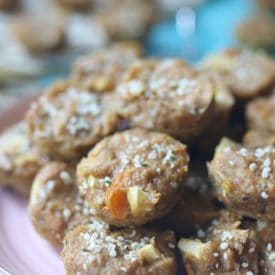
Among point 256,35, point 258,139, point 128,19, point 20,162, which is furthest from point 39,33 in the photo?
point 258,139

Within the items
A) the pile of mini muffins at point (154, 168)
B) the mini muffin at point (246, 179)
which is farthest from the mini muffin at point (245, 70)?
the mini muffin at point (246, 179)

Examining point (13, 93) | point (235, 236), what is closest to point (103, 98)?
point (235, 236)

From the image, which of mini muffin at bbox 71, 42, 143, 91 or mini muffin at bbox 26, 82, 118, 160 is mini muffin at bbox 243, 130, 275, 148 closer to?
mini muffin at bbox 26, 82, 118, 160

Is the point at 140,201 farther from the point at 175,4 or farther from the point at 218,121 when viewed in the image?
the point at 175,4

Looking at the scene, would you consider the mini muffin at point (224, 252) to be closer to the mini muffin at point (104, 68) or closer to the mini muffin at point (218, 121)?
the mini muffin at point (218, 121)

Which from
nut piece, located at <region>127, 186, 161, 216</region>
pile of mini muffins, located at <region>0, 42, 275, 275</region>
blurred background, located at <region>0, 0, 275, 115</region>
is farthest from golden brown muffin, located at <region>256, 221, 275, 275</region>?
blurred background, located at <region>0, 0, 275, 115</region>

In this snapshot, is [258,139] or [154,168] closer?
[154,168]

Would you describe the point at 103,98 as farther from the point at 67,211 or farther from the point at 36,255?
the point at 36,255
